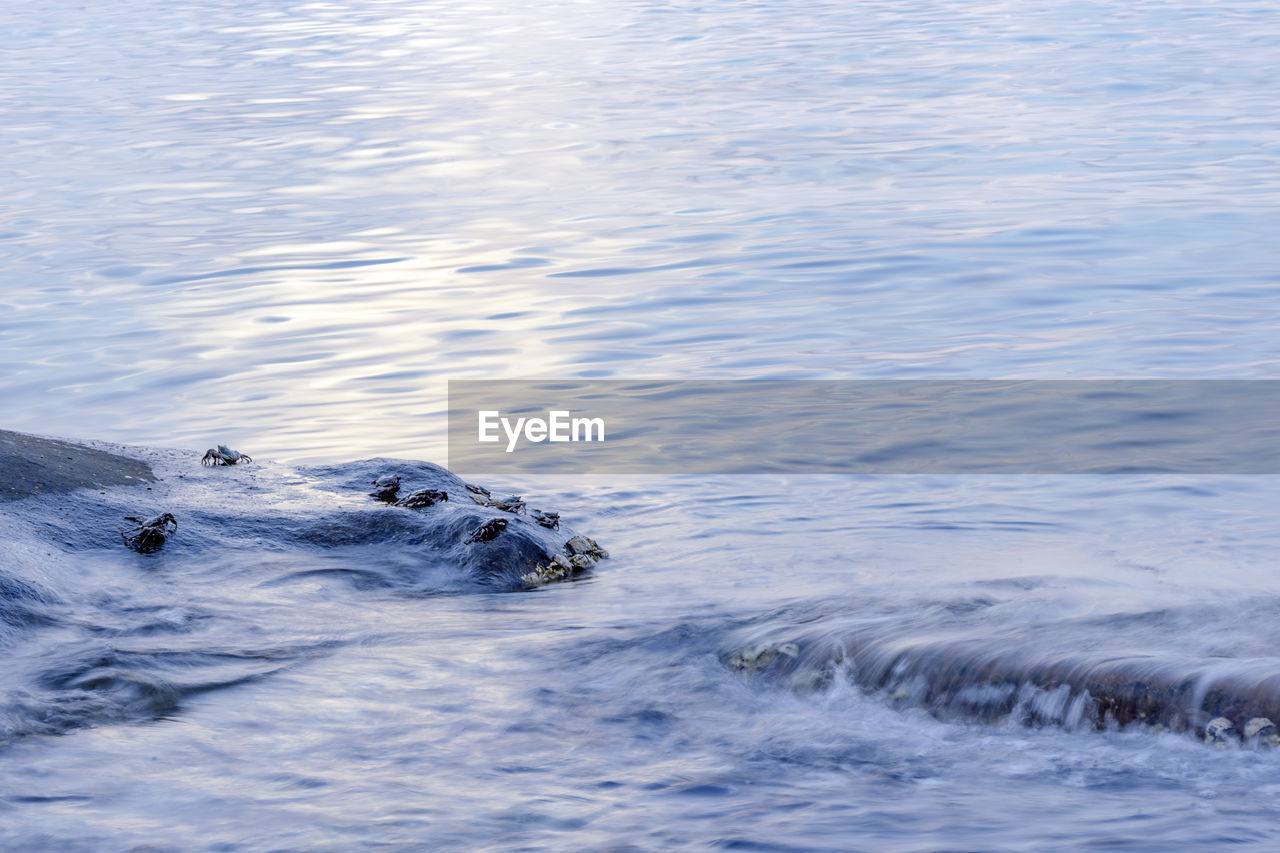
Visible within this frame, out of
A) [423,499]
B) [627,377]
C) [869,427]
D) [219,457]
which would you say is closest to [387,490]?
[423,499]

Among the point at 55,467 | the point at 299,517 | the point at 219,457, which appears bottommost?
the point at 299,517

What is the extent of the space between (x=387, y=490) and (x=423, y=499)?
260 mm

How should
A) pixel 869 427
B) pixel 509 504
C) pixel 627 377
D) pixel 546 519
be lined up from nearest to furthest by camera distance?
1. pixel 546 519
2. pixel 509 504
3. pixel 869 427
4. pixel 627 377

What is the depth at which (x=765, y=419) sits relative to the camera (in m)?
10.8

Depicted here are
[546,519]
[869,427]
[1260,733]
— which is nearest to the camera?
[1260,733]

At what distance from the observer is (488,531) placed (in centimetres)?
738

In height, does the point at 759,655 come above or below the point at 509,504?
below

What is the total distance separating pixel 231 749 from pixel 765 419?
6.24 meters

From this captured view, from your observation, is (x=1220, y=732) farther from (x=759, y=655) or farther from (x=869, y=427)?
(x=869, y=427)

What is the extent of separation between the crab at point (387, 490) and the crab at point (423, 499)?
8cm

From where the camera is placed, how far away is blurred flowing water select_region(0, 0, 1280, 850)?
480 centimetres

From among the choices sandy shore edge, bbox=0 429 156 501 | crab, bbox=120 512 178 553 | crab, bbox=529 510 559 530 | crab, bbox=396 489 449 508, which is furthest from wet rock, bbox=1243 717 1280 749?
sandy shore edge, bbox=0 429 156 501

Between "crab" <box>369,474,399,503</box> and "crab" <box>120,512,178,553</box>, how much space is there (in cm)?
116

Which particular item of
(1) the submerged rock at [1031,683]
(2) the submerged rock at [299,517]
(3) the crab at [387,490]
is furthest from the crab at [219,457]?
(1) the submerged rock at [1031,683]
